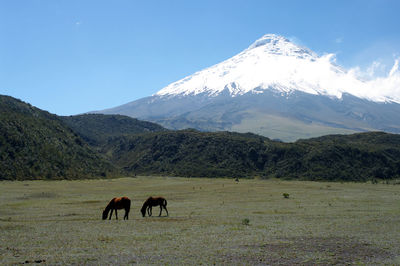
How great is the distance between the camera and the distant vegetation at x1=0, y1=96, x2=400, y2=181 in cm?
7388

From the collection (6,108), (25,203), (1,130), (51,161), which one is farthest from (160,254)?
(6,108)

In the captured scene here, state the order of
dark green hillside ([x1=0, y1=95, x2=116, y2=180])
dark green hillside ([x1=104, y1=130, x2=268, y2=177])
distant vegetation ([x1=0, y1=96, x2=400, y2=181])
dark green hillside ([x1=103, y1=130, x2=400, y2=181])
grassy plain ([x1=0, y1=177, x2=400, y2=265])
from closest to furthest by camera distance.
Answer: grassy plain ([x1=0, y1=177, x2=400, y2=265]), dark green hillside ([x1=0, y1=95, x2=116, y2=180]), distant vegetation ([x1=0, y1=96, x2=400, y2=181]), dark green hillside ([x1=103, y1=130, x2=400, y2=181]), dark green hillside ([x1=104, y1=130, x2=268, y2=177])

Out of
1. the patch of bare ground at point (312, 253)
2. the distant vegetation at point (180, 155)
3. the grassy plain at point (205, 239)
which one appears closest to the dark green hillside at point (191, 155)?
the distant vegetation at point (180, 155)

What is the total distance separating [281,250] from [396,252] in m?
4.60

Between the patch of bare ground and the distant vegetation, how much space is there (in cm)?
5898

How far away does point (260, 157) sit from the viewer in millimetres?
111125

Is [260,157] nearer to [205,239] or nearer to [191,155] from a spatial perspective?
[191,155]

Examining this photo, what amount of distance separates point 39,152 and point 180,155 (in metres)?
50.4

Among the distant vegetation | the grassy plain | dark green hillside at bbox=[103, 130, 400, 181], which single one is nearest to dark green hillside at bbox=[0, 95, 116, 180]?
the distant vegetation

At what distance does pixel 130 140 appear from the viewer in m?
146

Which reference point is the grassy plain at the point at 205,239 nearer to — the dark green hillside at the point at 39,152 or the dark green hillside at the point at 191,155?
the dark green hillside at the point at 39,152

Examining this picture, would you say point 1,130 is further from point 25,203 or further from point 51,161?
point 25,203

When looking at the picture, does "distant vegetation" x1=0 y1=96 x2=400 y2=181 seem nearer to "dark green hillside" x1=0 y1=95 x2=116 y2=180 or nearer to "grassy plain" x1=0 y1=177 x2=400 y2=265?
"dark green hillside" x1=0 y1=95 x2=116 y2=180

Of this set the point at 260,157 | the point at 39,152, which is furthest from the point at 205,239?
the point at 260,157
